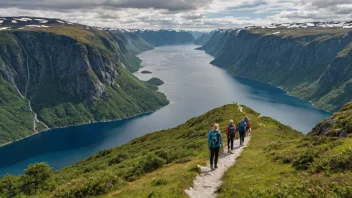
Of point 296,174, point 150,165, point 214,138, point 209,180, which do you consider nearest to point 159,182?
point 209,180

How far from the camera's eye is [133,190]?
2738 centimetres

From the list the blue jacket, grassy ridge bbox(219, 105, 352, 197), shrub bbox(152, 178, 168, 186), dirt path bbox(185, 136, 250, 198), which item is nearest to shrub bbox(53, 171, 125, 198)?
shrub bbox(152, 178, 168, 186)

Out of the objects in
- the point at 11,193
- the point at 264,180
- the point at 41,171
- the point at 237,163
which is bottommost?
the point at 11,193

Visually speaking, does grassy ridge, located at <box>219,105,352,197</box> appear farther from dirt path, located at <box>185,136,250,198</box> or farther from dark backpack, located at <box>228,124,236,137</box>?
dark backpack, located at <box>228,124,236,137</box>

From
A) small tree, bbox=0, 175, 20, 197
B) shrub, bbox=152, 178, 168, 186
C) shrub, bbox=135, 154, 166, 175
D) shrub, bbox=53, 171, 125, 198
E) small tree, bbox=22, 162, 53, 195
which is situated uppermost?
shrub, bbox=152, 178, 168, 186

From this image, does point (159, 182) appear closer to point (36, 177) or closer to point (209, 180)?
point (209, 180)

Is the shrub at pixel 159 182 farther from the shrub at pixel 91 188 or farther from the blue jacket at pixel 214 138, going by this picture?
the blue jacket at pixel 214 138

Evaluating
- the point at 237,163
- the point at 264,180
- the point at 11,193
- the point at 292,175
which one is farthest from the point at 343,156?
the point at 11,193

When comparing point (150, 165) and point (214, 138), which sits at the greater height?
point (214, 138)

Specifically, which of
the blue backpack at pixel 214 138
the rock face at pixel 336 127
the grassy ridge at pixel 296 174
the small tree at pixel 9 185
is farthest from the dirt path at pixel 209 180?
the small tree at pixel 9 185

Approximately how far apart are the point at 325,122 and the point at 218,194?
2561 centimetres

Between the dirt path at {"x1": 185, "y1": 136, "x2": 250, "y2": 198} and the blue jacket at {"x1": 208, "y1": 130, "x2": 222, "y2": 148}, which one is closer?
the dirt path at {"x1": 185, "y1": 136, "x2": 250, "y2": 198}

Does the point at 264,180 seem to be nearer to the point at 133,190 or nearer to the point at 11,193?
the point at 133,190

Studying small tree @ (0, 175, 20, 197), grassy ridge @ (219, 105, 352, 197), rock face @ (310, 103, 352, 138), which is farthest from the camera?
small tree @ (0, 175, 20, 197)
